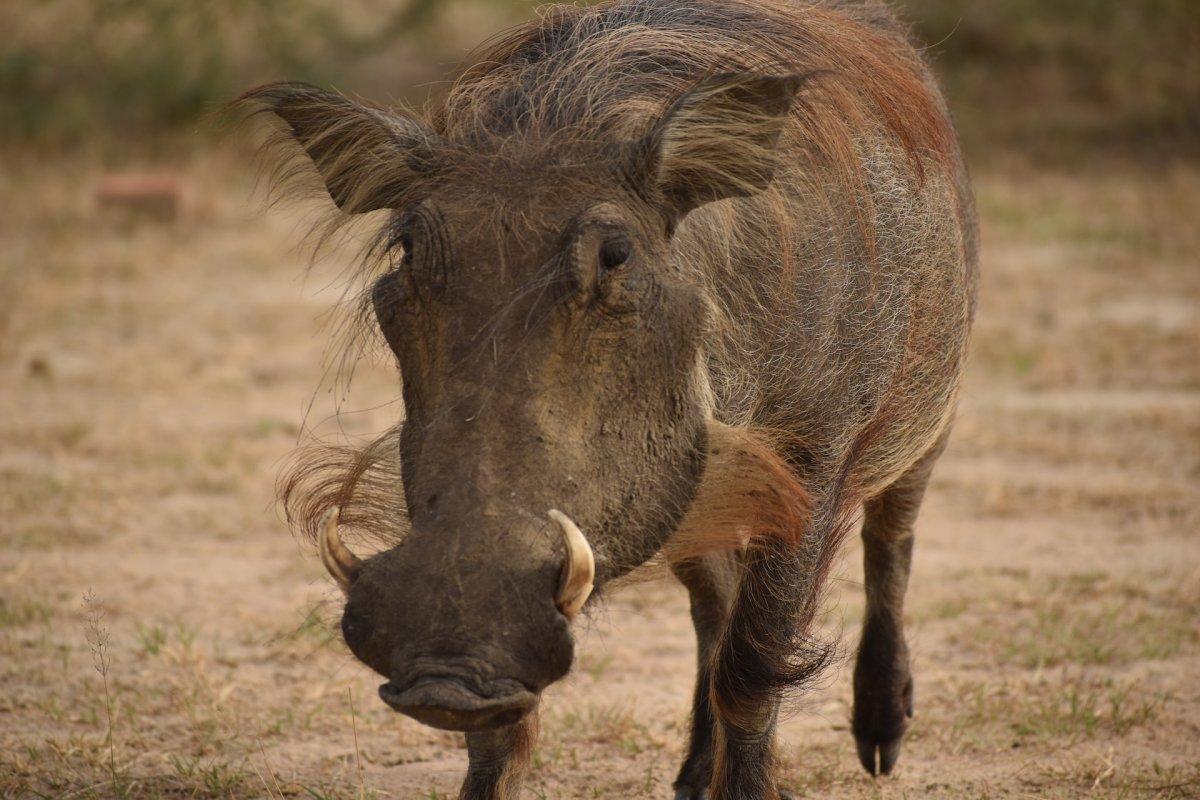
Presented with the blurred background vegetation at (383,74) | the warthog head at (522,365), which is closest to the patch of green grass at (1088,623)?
the warthog head at (522,365)

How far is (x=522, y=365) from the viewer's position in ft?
7.41

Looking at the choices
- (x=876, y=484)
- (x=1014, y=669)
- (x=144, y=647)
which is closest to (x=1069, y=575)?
(x=1014, y=669)

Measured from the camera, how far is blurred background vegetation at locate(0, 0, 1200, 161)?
12109 mm

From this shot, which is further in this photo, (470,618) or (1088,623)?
(1088,623)

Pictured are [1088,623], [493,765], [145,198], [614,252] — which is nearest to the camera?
[614,252]

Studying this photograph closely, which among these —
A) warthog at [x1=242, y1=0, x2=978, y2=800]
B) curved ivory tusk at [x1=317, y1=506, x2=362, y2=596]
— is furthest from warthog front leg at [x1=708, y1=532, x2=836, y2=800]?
curved ivory tusk at [x1=317, y1=506, x2=362, y2=596]

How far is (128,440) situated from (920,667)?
12.1 feet

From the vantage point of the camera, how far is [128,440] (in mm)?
6316

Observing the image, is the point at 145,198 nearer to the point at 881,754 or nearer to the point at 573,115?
the point at 881,754

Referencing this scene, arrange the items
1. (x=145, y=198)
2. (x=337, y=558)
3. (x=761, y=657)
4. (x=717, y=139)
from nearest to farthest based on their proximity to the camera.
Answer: (x=337, y=558)
(x=717, y=139)
(x=761, y=657)
(x=145, y=198)

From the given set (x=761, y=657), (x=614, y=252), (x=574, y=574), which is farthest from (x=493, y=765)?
(x=614, y=252)

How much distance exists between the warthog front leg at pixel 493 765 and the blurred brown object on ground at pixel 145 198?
8.23 meters

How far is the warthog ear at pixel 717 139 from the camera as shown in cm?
246

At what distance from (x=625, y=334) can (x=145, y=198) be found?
28.7ft
